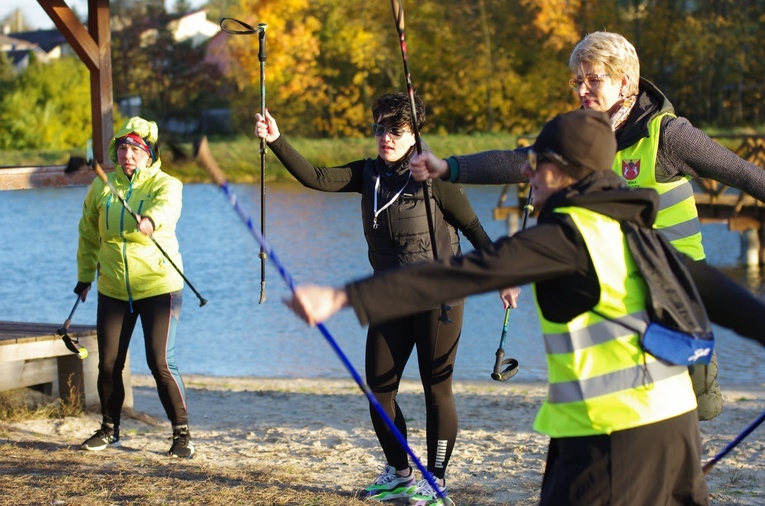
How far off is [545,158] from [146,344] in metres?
3.55

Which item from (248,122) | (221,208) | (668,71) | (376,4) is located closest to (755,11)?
→ (668,71)

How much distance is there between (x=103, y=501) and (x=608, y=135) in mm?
3159

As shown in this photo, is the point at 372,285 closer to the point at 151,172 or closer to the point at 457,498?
the point at 457,498

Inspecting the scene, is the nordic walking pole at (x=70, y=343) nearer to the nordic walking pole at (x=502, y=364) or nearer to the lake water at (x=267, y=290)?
the nordic walking pole at (x=502, y=364)

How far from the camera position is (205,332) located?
44.1 ft

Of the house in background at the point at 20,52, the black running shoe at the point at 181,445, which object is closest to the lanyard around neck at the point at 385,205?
the black running shoe at the point at 181,445

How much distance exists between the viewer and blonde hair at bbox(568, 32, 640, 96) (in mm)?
4012

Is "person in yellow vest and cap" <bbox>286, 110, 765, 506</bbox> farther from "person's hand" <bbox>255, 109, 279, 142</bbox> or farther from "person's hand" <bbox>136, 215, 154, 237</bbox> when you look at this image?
"person's hand" <bbox>136, 215, 154, 237</bbox>

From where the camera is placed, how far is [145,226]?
17.4ft

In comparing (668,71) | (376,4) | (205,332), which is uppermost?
(376,4)

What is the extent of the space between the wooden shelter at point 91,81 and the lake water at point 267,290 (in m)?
4.03

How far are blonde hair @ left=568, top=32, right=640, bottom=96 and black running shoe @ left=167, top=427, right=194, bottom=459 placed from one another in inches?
123

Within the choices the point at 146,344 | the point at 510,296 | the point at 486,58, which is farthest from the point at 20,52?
the point at 510,296

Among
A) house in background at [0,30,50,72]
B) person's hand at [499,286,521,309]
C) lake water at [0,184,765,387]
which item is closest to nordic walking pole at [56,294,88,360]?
person's hand at [499,286,521,309]
